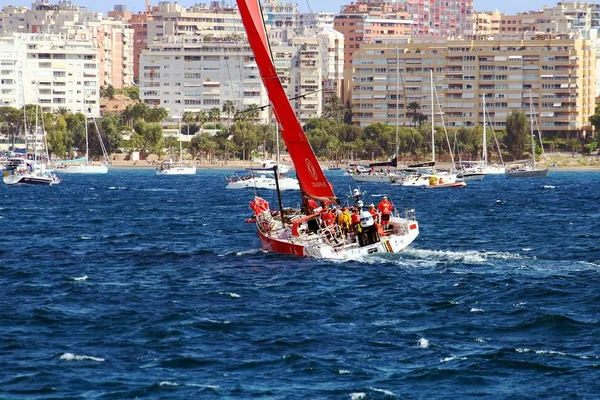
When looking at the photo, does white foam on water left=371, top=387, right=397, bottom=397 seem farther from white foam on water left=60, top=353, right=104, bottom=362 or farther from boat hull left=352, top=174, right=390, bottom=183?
boat hull left=352, top=174, right=390, bottom=183

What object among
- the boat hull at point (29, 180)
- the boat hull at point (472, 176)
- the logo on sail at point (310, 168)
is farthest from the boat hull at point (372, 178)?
the logo on sail at point (310, 168)

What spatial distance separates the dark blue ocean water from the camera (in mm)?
33344

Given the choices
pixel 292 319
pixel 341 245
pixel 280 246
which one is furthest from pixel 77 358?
pixel 280 246

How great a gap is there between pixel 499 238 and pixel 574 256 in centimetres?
1234

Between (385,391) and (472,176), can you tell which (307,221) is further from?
(472,176)

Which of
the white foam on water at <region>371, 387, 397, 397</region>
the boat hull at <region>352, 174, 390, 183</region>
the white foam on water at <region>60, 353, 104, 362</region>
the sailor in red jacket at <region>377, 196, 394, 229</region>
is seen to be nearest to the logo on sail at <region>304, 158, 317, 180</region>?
the sailor in red jacket at <region>377, 196, 394, 229</region>

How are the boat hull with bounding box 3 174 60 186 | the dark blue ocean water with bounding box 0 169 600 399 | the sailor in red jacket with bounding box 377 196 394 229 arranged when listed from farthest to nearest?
1. the boat hull with bounding box 3 174 60 186
2. the sailor in red jacket with bounding box 377 196 394 229
3. the dark blue ocean water with bounding box 0 169 600 399

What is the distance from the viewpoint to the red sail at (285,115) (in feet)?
203

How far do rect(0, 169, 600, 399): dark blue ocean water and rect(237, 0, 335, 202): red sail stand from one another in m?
4.41

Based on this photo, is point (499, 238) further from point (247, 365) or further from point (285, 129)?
point (247, 365)

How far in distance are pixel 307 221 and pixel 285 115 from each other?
6.65 metres

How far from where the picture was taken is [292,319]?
42.0 m

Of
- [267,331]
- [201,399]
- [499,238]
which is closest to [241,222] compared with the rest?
[499,238]

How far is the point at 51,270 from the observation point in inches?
2197
